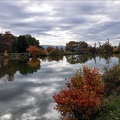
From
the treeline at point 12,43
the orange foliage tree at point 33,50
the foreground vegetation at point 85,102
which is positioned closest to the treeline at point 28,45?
→ the treeline at point 12,43

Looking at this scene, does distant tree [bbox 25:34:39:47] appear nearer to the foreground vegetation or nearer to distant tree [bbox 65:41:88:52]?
distant tree [bbox 65:41:88:52]

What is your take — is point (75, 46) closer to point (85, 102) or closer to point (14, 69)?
point (14, 69)

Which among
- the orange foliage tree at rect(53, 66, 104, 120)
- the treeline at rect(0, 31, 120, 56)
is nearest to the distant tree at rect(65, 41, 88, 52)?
the treeline at rect(0, 31, 120, 56)

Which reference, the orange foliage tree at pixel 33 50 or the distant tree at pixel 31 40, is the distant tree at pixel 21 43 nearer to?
the orange foliage tree at pixel 33 50

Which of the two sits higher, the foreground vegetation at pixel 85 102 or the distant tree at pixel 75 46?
the distant tree at pixel 75 46

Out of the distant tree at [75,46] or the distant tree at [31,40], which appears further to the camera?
the distant tree at [75,46]

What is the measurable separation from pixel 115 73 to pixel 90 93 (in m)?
10.4

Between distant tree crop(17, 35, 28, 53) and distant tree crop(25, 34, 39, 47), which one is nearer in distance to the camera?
distant tree crop(17, 35, 28, 53)

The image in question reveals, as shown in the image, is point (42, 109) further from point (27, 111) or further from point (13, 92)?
point (13, 92)

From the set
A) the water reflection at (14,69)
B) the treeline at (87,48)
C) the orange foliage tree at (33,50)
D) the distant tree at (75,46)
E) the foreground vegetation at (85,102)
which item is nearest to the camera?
the foreground vegetation at (85,102)

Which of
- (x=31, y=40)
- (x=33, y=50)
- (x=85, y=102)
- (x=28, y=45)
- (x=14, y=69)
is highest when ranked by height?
(x=31, y=40)

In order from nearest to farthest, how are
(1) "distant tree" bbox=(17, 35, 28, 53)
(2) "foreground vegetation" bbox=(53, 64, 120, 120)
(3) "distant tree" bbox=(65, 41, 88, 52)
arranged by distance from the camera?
(2) "foreground vegetation" bbox=(53, 64, 120, 120) → (1) "distant tree" bbox=(17, 35, 28, 53) → (3) "distant tree" bbox=(65, 41, 88, 52)

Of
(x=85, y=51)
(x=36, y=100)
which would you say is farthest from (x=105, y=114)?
(x=85, y=51)

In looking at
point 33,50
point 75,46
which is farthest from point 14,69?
point 75,46
